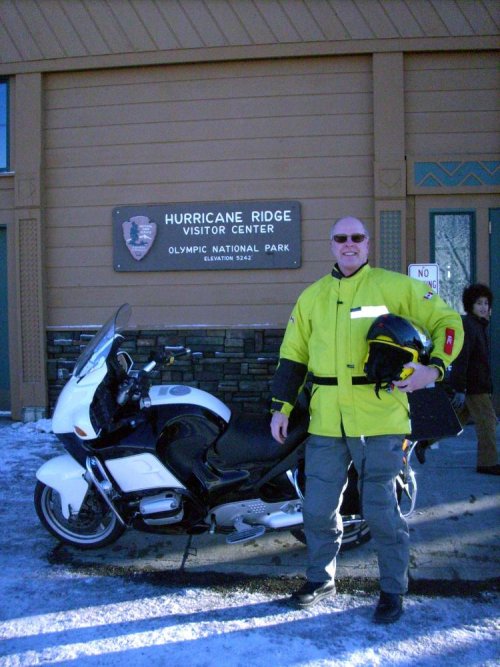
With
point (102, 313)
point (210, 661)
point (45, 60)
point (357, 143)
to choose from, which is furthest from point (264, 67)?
point (210, 661)

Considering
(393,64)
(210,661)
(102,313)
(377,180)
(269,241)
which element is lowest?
(210,661)

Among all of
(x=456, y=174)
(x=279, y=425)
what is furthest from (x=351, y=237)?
(x=456, y=174)

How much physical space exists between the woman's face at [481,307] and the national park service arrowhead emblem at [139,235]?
3.51 m

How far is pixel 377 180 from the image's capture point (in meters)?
6.33

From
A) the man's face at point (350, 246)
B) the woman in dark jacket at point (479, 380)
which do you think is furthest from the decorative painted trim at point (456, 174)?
the man's face at point (350, 246)

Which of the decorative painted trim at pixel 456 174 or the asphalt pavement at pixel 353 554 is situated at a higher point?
the decorative painted trim at pixel 456 174

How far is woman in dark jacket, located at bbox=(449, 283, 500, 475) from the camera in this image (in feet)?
15.8

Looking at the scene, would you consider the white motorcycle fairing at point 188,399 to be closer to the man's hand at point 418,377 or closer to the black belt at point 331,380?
the black belt at point 331,380

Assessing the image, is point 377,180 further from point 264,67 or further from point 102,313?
point 102,313

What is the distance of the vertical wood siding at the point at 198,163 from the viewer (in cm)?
649

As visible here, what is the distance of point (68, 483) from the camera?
136 inches

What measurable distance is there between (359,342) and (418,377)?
319 millimetres

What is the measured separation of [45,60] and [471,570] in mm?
6530

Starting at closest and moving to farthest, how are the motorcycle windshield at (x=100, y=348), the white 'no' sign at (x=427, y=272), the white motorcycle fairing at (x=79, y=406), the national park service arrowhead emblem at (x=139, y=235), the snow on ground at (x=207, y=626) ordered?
1. the snow on ground at (x=207, y=626)
2. the white motorcycle fairing at (x=79, y=406)
3. the motorcycle windshield at (x=100, y=348)
4. the white 'no' sign at (x=427, y=272)
5. the national park service arrowhead emblem at (x=139, y=235)
